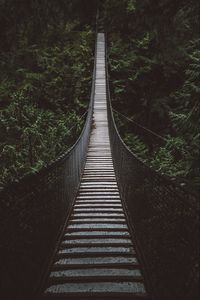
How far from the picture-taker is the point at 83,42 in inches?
879

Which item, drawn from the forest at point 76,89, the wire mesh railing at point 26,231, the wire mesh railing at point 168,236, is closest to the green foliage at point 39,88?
the forest at point 76,89

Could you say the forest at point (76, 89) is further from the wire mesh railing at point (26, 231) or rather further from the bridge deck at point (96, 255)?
the wire mesh railing at point (26, 231)

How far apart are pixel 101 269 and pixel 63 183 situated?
1.81 metres

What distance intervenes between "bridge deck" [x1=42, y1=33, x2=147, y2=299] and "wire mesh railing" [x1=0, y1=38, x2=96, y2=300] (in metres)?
0.21

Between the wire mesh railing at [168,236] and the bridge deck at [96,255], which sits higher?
the wire mesh railing at [168,236]

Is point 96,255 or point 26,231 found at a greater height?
point 26,231

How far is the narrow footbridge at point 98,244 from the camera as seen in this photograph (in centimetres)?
271

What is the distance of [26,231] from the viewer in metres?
3.27

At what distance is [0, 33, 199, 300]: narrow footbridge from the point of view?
2.71 metres

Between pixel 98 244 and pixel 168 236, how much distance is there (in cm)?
165

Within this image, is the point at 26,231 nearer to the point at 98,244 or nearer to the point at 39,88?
the point at 98,244

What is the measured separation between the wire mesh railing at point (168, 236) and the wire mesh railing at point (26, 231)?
1.01m

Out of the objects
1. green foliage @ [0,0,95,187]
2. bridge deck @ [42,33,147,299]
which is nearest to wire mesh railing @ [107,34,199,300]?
bridge deck @ [42,33,147,299]

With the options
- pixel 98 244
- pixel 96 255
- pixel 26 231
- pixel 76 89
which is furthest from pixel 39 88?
pixel 26 231
